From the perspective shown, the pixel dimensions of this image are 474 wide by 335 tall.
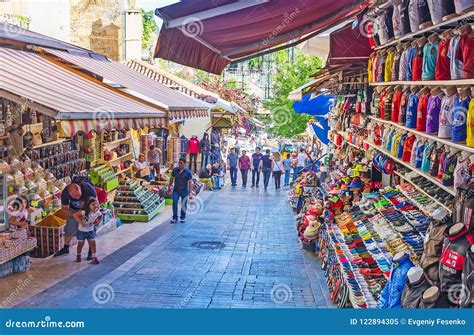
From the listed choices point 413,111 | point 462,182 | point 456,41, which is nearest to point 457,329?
point 462,182

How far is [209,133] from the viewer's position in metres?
26.2

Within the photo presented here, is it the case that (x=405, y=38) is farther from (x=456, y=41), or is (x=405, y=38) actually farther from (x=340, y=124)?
(x=340, y=124)

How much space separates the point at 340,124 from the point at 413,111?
21.7ft
